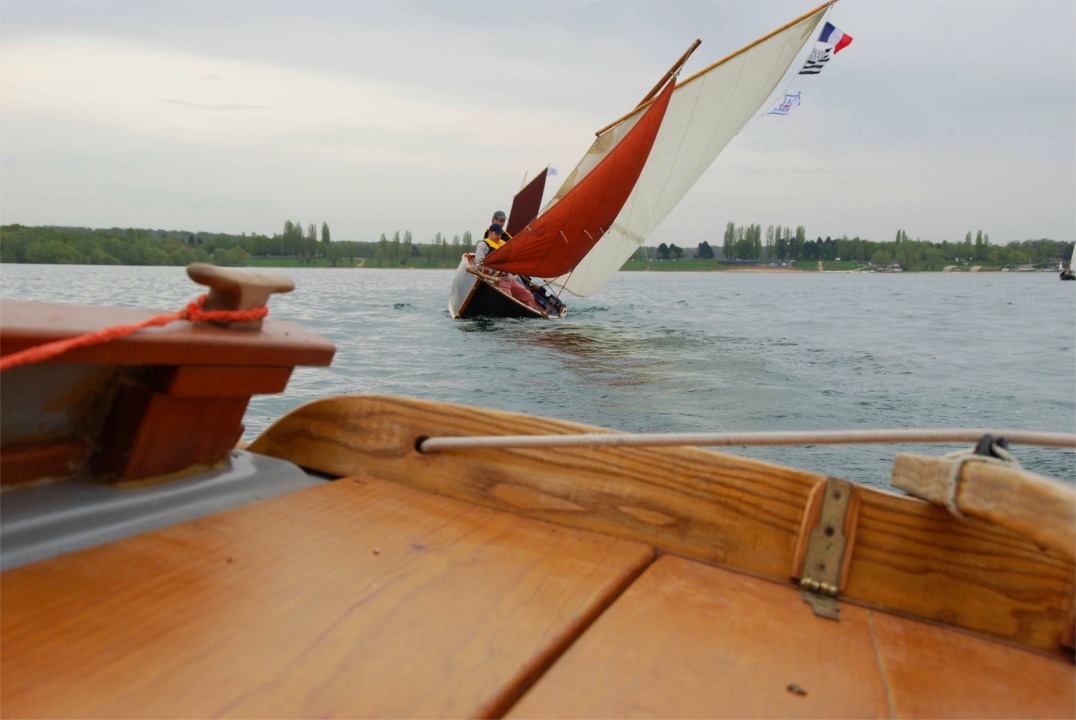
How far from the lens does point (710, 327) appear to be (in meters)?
17.7

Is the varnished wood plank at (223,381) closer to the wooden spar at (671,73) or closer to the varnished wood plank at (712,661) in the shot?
the varnished wood plank at (712,661)

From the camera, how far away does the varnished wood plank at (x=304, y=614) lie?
2.90 feet

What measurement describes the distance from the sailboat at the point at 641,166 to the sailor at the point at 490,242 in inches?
12.0

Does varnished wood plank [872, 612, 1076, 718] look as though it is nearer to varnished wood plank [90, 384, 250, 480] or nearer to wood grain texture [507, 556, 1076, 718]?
wood grain texture [507, 556, 1076, 718]

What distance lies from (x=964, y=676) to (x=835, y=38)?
16.6 meters

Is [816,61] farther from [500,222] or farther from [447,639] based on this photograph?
[447,639]

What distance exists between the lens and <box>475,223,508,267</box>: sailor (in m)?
15.7

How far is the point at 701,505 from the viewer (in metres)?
1.39

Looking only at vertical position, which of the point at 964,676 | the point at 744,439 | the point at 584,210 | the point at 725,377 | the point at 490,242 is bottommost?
the point at 725,377

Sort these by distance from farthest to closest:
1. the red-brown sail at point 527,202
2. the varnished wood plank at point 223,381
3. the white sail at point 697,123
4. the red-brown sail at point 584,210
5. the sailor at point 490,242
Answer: the red-brown sail at point 527,202 < the sailor at point 490,242 < the white sail at point 697,123 < the red-brown sail at point 584,210 < the varnished wood plank at point 223,381

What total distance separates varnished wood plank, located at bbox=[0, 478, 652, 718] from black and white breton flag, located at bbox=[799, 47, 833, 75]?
53.5ft

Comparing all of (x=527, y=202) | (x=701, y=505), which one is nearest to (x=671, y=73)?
(x=527, y=202)

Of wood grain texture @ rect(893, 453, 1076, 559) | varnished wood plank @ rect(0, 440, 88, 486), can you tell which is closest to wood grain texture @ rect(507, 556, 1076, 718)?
wood grain texture @ rect(893, 453, 1076, 559)

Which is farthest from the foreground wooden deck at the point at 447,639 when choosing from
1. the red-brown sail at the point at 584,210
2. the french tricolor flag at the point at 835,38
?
the french tricolor flag at the point at 835,38
